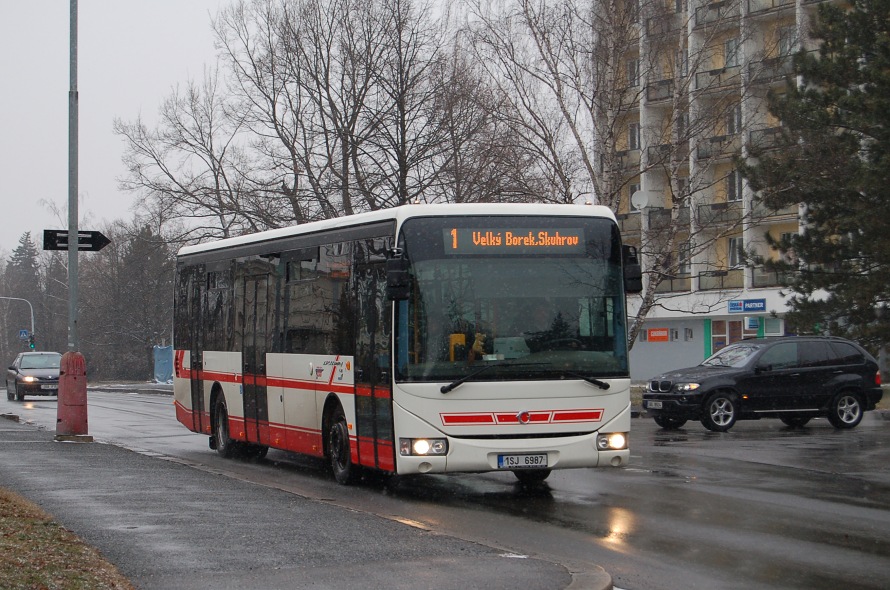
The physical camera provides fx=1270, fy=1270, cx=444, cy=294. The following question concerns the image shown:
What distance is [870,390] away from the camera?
24047mm

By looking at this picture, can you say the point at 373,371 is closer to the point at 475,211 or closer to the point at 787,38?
the point at 475,211

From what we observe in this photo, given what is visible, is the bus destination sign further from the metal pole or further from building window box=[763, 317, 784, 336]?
building window box=[763, 317, 784, 336]

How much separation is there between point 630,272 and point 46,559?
7.13m

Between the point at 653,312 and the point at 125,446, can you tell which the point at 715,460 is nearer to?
the point at 125,446

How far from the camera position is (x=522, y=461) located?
497 inches

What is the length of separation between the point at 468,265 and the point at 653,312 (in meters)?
49.7

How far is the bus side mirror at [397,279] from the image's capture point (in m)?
12.4

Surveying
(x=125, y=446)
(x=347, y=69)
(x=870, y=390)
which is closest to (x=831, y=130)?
(x=870, y=390)

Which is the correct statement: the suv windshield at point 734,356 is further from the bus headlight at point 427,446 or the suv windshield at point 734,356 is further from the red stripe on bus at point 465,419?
the bus headlight at point 427,446

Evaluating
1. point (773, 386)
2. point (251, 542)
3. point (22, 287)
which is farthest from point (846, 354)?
A: point (22, 287)

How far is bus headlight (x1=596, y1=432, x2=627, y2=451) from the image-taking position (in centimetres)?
1288

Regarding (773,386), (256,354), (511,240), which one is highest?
(511,240)

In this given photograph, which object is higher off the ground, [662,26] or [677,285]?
[662,26]

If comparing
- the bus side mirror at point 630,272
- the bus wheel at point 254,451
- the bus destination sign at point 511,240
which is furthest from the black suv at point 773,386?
the bus destination sign at point 511,240
